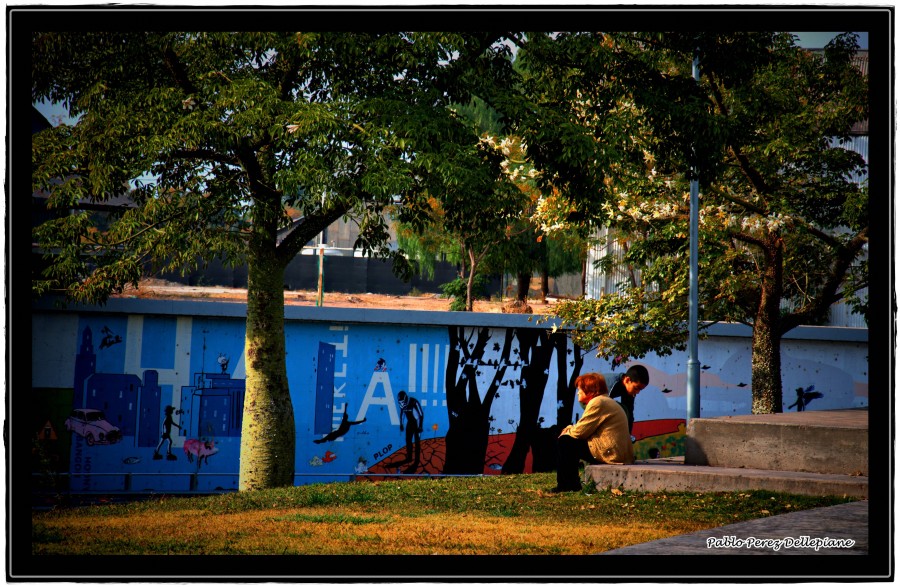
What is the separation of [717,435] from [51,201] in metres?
8.97

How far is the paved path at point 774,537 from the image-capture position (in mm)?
6551

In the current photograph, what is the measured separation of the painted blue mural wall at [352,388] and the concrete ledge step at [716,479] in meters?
11.6

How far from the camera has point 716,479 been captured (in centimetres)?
943

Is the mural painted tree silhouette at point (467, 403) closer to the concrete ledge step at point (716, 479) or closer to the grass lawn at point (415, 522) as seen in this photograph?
the grass lawn at point (415, 522)

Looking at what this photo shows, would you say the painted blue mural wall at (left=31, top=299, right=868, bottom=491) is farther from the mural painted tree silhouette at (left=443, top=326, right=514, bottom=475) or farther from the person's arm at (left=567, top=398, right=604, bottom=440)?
the person's arm at (left=567, top=398, right=604, bottom=440)

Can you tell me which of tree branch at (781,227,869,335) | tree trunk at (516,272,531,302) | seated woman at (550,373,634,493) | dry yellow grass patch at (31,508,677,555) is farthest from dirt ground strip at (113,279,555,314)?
dry yellow grass patch at (31,508,677,555)

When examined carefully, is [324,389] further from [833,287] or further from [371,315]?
[833,287]

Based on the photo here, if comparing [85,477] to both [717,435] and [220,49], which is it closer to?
[220,49]

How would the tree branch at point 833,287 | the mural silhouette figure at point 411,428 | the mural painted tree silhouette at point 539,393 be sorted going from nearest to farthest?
the tree branch at point 833,287, the mural silhouette figure at point 411,428, the mural painted tree silhouette at point 539,393

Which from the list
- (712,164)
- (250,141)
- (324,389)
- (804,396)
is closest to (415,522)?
(250,141)

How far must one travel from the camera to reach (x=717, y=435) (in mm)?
10242

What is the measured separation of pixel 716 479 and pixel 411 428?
1256 centimetres

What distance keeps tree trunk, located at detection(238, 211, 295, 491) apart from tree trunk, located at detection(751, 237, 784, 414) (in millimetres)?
8983

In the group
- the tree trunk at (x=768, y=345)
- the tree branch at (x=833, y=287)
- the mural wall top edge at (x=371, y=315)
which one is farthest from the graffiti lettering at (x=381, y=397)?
the tree branch at (x=833, y=287)
